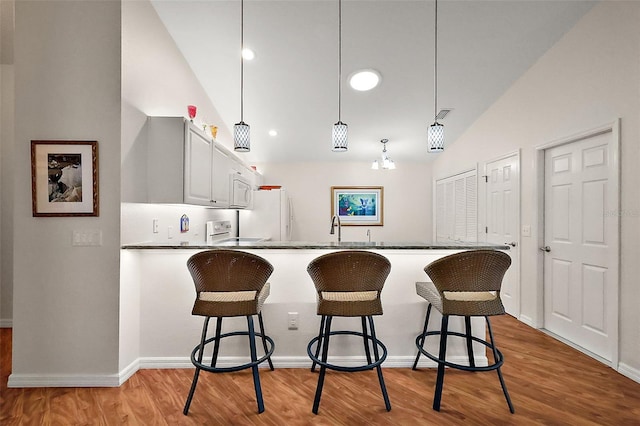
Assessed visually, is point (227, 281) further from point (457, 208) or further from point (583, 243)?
point (457, 208)

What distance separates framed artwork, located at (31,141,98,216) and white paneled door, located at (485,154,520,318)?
4.05 m

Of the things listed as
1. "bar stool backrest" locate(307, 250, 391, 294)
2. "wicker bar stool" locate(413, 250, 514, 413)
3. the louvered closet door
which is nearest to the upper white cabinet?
"bar stool backrest" locate(307, 250, 391, 294)

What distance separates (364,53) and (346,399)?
3100mm

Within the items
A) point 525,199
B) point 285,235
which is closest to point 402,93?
point 525,199

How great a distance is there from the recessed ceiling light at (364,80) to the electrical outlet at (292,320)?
2.64m

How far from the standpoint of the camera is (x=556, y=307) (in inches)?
120

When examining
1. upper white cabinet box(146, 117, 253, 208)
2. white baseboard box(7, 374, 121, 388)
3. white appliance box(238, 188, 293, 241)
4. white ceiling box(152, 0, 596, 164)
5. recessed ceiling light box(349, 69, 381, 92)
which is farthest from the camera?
white appliance box(238, 188, 293, 241)

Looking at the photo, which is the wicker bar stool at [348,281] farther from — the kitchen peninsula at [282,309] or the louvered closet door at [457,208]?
the louvered closet door at [457,208]

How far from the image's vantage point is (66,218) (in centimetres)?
213

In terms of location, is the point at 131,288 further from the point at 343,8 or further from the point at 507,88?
the point at 507,88

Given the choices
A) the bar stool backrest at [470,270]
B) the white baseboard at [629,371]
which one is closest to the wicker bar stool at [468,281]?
the bar stool backrest at [470,270]

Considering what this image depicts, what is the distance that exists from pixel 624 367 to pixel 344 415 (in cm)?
217

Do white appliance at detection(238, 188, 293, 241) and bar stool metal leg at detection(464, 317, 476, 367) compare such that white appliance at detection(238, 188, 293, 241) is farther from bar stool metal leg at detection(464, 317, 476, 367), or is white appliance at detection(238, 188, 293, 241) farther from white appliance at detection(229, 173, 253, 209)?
bar stool metal leg at detection(464, 317, 476, 367)

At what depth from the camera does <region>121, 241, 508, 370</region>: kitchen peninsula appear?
2.32 meters
